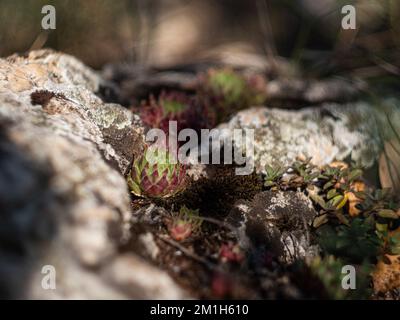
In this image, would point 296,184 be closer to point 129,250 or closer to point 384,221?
point 384,221

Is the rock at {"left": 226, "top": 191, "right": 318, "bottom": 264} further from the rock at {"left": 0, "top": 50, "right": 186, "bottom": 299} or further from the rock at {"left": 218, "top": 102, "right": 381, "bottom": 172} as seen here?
the rock at {"left": 0, "top": 50, "right": 186, "bottom": 299}

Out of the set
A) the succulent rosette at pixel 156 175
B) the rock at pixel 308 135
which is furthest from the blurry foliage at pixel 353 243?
the succulent rosette at pixel 156 175

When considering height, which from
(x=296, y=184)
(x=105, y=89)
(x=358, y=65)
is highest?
(x=358, y=65)

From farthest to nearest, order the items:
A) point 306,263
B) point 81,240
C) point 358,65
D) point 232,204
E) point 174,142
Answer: point 358,65
point 174,142
point 232,204
point 306,263
point 81,240

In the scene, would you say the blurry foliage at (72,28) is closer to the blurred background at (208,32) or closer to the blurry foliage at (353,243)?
the blurred background at (208,32)

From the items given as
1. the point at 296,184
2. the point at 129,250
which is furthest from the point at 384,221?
the point at 129,250

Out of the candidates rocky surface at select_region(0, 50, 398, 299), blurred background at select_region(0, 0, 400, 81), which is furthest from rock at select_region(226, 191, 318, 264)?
blurred background at select_region(0, 0, 400, 81)
